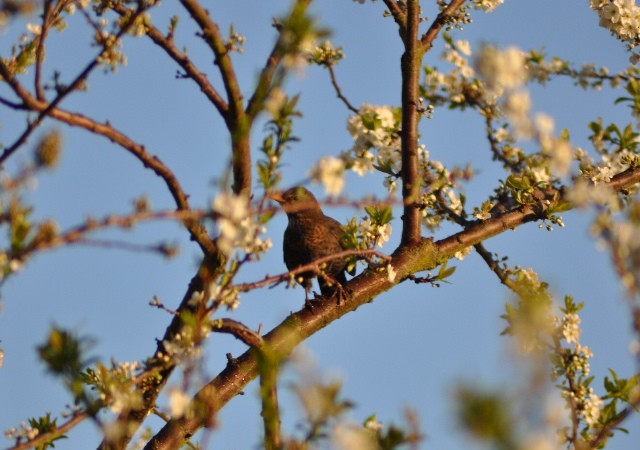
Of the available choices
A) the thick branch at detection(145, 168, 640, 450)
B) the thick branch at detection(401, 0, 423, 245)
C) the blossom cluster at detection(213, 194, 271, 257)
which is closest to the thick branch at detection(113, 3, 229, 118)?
the blossom cluster at detection(213, 194, 271, 257)

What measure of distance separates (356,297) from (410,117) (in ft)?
3.40

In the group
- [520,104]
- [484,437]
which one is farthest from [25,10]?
[484,437]

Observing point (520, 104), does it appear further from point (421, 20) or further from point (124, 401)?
point (421, 20)

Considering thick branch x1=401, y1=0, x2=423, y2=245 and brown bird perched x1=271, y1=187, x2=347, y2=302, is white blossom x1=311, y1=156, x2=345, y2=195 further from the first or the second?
brown bird perched x1=271, y1=187, x2=347, y2=302

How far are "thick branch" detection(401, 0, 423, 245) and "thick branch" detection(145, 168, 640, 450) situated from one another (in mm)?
112

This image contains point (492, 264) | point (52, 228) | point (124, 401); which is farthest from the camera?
point (492, 264)

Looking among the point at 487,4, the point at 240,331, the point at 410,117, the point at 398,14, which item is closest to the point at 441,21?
the point at 398,14

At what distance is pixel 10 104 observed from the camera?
2512 mm

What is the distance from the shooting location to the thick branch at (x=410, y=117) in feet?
14.2

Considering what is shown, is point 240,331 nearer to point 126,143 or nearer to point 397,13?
point 126,143

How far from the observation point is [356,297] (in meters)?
4.28

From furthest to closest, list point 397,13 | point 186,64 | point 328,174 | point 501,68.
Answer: point 397,13
point 186,64
point 328,174
point 501,68

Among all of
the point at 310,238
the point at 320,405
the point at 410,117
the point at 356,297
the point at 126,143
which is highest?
the point at 310,238

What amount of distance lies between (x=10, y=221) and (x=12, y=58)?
5.18 ft
